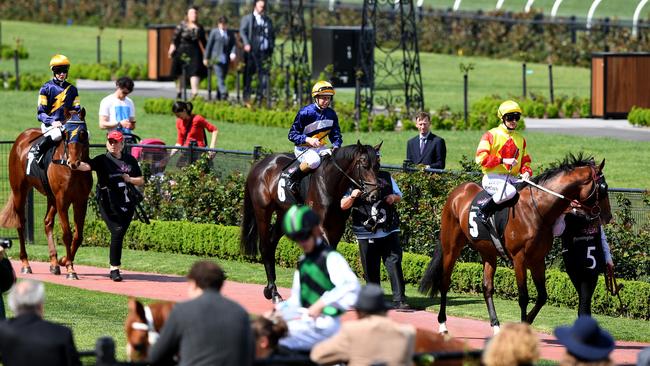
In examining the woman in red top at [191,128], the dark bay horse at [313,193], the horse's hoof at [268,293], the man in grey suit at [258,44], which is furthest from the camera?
the man in grey suit at [258,44]

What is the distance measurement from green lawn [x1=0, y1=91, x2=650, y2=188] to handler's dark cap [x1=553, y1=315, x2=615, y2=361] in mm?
14996

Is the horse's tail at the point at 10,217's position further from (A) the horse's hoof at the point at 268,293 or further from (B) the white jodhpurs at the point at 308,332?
(B) the white jodhpurs at the point at 308,332

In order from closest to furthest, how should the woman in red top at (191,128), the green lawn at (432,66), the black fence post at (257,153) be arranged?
1. the black fence post at (257,153)
2. the woman in red top at (191,128)
3. the green lawn at (432,66)

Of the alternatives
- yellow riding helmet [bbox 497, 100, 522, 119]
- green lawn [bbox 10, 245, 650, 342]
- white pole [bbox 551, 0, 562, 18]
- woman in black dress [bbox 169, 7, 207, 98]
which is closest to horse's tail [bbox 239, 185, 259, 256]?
green lawn [bbox 10, 245, 650, 342]

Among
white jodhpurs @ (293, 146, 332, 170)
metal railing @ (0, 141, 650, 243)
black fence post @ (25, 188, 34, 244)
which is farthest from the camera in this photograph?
black fence post @ (25, 188, 34, 244)

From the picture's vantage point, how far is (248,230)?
1784 centimetres

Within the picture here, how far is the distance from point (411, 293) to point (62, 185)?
4.43 metres

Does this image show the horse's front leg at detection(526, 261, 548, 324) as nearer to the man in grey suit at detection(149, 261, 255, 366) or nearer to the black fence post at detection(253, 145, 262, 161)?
the black fence post at detection(253, 145, 262, 161)

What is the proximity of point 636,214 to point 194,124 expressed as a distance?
8.08m

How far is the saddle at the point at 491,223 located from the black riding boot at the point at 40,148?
566cm

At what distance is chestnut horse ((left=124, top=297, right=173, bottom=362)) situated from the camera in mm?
9367

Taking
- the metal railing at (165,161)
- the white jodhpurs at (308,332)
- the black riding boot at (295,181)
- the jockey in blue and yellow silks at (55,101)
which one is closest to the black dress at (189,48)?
the metal railing at (165,161)

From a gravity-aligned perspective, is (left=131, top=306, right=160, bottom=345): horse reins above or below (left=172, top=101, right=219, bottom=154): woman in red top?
below

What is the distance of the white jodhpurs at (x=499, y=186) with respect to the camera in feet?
48.6
